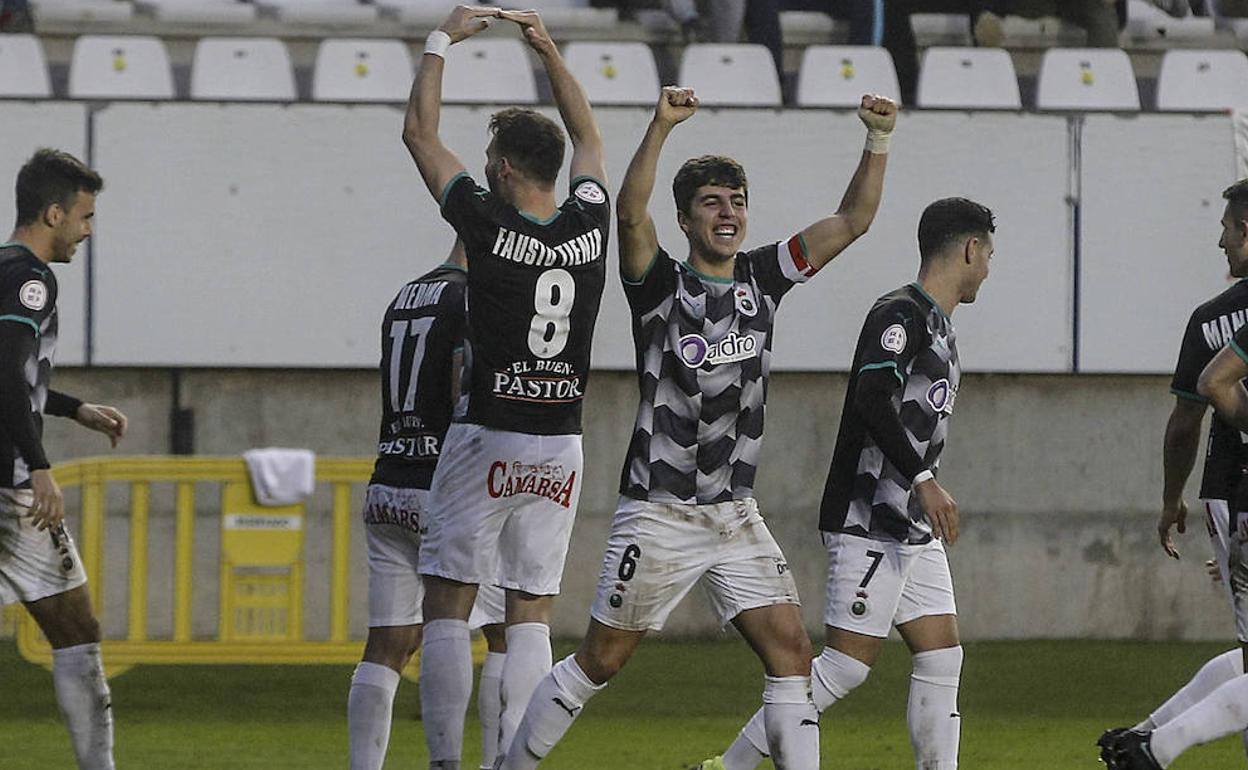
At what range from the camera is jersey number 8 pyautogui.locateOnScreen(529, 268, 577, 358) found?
6.31m

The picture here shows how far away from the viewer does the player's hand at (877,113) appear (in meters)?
6.41

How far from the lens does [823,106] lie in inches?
459

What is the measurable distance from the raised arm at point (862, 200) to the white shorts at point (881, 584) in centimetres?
97

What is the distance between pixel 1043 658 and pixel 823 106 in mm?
3222

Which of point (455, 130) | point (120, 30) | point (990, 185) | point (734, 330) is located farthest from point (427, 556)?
point (120, 30)

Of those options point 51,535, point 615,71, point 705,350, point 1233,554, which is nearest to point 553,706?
point 705,350

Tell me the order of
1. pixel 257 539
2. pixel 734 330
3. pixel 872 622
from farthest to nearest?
pixel 257 539 < pixel 872 622 < pixel 734 330

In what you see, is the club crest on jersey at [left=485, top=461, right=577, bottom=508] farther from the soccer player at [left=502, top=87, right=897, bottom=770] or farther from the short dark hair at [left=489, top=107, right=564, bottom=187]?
the short dark hair at [left=489, top=107, right=564, bottom=187]

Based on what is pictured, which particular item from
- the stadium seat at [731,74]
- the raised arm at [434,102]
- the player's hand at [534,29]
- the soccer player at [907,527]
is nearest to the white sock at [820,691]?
the soccer player at [907,527]

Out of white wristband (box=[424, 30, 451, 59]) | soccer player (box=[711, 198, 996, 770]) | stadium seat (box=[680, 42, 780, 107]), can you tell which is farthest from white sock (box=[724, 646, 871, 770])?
stadium seat (box=[680, 42, 780, 107])

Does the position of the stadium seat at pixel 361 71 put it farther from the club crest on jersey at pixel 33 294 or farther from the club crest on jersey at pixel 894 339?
the club crest on jersey at pixel 894 339

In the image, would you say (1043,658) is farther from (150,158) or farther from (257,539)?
(150,158)

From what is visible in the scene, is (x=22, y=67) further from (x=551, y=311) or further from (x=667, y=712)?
(x=551, y=311)

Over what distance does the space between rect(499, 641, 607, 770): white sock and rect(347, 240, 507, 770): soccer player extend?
675 millimetres
